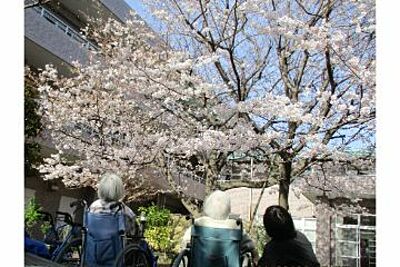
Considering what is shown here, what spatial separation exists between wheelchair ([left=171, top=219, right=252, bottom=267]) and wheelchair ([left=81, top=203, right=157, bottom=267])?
0.94ft

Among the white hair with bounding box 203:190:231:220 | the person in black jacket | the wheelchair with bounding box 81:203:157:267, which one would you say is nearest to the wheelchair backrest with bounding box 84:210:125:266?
the wheelchair with bounding box 81:203:157:267

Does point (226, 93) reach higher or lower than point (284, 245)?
higher

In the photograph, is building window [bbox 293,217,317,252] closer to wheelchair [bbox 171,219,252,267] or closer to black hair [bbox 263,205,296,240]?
wheelchair [bbox 171,219,252,267]

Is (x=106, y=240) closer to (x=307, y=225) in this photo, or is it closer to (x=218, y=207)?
(x=218, y=207)

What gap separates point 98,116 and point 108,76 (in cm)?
59

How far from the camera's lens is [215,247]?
87.0 inches

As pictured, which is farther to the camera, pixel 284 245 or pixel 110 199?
pixel 110 199

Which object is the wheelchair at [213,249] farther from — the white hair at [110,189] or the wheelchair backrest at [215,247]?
the white hair at [110,189]

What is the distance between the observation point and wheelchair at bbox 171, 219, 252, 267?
86.5 inches

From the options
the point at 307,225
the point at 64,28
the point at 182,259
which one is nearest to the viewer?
the point at 182,259

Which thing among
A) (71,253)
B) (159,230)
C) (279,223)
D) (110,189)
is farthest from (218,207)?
(159,230)

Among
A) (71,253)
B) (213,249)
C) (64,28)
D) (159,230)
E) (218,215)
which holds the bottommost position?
(159,230)

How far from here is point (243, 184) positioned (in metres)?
4.64

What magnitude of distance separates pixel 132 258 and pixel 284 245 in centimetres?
79
